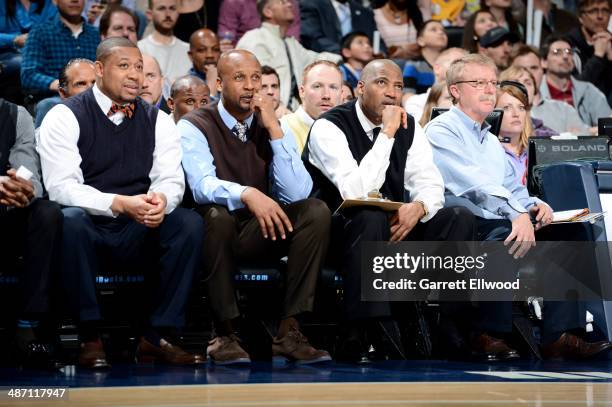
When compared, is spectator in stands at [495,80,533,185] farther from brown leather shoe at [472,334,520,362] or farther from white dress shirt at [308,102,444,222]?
brown leather shoe at [472,334,520,362]

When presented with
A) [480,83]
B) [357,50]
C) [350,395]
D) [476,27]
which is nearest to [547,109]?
[476,27]

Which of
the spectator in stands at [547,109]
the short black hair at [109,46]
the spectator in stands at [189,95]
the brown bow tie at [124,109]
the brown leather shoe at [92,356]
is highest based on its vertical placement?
the spectator in stands at [547,109]

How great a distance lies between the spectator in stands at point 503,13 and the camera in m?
10.3

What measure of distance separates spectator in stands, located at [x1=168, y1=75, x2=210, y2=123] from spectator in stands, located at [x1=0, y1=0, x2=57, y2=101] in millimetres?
1562

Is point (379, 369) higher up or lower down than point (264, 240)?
lower down

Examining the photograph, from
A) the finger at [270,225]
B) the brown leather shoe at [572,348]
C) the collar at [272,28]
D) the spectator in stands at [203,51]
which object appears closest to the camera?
the finger at [270,225]

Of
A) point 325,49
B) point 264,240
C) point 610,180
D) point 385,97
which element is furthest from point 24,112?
point 325,49

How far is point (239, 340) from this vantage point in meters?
4.86

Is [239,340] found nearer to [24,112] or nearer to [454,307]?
[454,307]

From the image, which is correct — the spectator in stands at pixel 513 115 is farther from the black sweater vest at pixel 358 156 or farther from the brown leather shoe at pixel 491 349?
the brown leather shoe at pixel 491 349

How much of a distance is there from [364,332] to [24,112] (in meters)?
1.84

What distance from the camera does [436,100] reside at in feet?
22.7

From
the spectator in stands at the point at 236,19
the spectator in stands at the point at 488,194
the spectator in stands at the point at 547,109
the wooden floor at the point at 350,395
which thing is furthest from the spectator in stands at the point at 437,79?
the wooden floor at the point at 350,395

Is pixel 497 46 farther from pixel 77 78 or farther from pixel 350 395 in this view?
pixel 350 395
